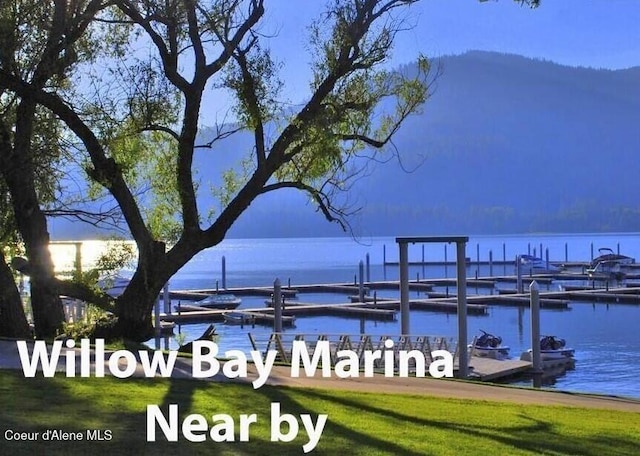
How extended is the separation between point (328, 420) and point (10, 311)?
8.04m

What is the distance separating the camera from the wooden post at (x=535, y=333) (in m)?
21.5

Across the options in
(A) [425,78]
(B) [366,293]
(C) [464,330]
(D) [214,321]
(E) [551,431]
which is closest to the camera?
(E) [551,431]

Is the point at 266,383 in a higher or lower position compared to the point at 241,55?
lower

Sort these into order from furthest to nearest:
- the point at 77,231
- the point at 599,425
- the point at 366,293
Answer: the point at 366,293 → the point at 77,231 → the point at 599,425

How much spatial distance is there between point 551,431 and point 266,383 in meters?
3.14

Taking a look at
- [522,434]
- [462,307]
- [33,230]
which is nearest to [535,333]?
[462,307]

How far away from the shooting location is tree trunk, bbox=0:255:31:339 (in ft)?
43.4

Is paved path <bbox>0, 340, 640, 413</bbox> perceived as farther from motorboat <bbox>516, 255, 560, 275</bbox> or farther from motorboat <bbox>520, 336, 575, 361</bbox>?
motorboat <bbox>516, 255, 560, 275</bbox>

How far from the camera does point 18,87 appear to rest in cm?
1159

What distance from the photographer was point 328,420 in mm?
6941

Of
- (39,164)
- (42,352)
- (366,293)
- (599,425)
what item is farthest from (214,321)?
(599,425)

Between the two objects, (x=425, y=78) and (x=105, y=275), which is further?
(x=105, y=275)

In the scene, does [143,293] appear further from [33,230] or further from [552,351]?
[552,351]

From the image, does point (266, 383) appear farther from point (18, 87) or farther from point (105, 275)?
point (105, 275)
